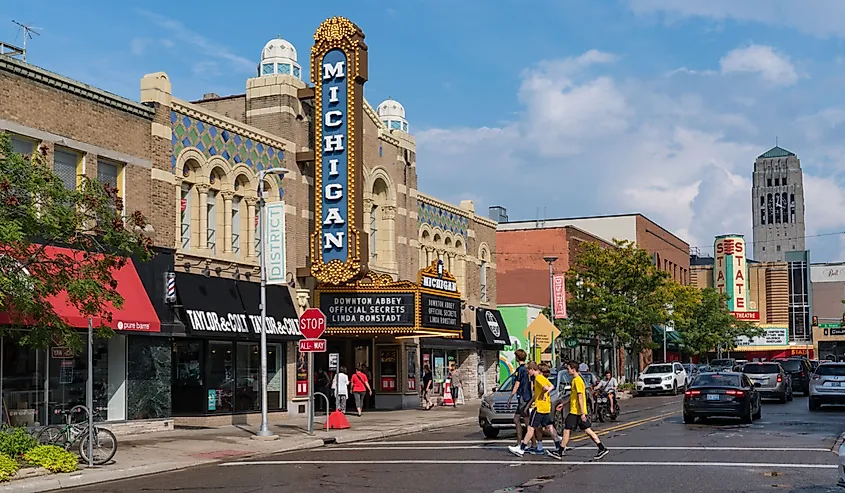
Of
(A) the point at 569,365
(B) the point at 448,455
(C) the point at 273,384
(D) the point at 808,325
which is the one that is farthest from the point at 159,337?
(D) the point at 808,325

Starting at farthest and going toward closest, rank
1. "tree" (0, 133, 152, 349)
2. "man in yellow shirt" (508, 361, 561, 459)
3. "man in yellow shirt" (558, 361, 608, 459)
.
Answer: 1. "man in yellow shirt" (508, 361, 561, 459)
2. "man in yellow shirt" (558, 361, 608, 459)
3. "tree" (0, 133, 152, 349)

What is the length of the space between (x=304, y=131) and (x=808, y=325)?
9725 cm

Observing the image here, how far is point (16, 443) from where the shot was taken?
54.5 ft

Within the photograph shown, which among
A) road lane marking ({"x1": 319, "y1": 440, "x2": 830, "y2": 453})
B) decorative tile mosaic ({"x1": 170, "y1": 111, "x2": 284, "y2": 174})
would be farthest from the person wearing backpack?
decorative tile mosaic ({"x1": 170, "y1": 111, "x2": 284, "y2": 174})

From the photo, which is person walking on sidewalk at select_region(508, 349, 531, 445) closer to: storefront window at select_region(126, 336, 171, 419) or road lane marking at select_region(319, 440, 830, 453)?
road lane marking at select_region(319, 440, 830, 453)

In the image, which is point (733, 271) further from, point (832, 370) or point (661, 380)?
point (832, 370)

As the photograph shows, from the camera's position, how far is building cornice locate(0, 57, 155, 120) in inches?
847

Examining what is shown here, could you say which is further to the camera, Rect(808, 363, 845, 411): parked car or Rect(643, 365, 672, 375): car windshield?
Rect(643, 365, 672, 375): car windshield

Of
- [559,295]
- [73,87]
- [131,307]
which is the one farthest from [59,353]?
[559,295]

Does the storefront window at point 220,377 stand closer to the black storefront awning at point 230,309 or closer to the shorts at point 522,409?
the black storefront awning at point 230,309

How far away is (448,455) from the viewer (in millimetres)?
19266

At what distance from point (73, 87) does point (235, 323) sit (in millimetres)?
7973

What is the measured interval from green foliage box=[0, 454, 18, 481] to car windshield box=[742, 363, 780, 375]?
3203 cm

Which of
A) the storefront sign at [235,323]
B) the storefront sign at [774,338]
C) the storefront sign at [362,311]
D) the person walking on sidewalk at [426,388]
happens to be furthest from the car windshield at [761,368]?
the storefront sign at [774,338]
